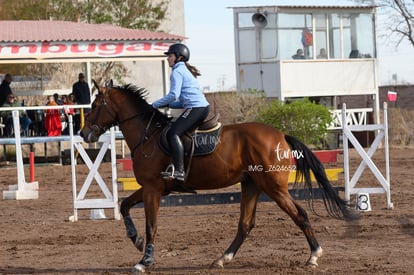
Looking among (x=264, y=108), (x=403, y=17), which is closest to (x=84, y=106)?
(x=264, y=108)

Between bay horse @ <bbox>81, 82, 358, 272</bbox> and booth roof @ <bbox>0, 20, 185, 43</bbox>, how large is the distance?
16.5 m

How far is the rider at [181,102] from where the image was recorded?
1091 centimetres

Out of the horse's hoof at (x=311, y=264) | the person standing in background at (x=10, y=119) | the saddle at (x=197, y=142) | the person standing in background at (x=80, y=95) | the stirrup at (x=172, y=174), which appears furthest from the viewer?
the person standing in background at (x=80, y=95)

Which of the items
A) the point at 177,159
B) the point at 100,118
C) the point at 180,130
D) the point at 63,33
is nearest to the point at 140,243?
the point at 177,159

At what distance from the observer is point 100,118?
11.5 m

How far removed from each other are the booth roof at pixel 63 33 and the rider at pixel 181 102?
17.0 m

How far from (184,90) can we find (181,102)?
6.7 inches

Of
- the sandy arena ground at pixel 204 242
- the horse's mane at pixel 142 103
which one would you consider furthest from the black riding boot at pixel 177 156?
the sandy arena ground at pixel 204 242

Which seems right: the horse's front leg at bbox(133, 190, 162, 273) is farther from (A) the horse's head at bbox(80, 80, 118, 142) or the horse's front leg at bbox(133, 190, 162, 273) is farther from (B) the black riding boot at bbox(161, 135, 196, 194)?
(A) the horse's head at bbox(80, 80, 118, 142)

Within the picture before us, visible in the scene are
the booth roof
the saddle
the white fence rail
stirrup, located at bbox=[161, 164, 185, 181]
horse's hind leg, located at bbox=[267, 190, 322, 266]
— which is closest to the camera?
horse's hind leg, located at bbox=[267, 190, 322, 266]

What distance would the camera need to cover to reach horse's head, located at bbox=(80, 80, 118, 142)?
37.7ft

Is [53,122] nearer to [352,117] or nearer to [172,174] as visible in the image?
[352,117]

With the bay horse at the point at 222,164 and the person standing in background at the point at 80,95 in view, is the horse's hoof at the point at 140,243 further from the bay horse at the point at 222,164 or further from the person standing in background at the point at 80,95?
the person standing in background at the point at 80,95
